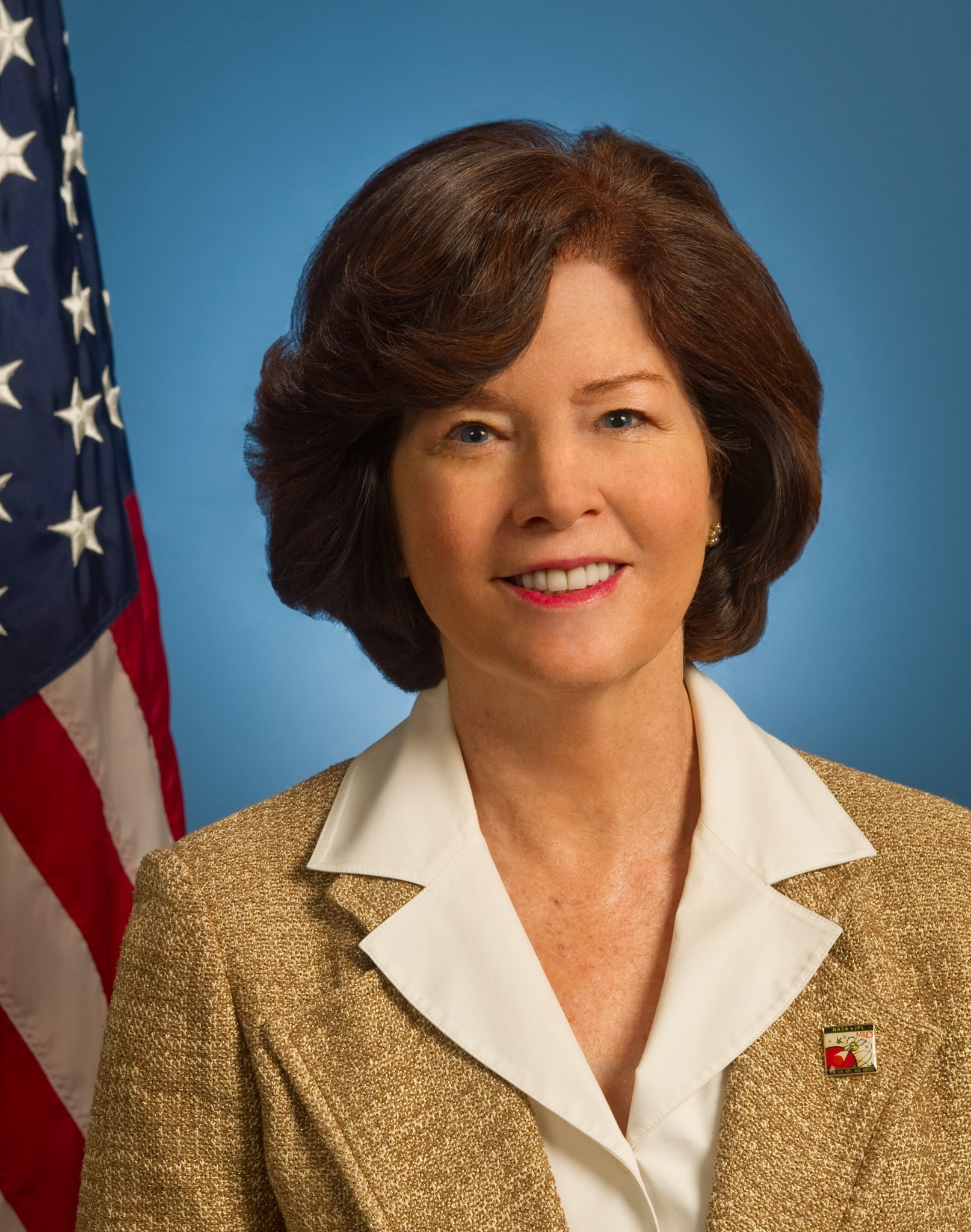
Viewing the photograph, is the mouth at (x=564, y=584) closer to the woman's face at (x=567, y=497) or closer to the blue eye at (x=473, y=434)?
the woman's face at (x=567, y=497)

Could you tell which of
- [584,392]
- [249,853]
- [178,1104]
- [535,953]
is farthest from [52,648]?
[584,392]

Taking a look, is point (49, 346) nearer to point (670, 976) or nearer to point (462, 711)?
point (462, 711)

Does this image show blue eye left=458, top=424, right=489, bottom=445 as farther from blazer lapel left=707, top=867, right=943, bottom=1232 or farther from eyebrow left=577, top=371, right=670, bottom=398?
blazer lapel left=707, top=867, right=943, bottom=1232

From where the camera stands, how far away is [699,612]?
215cm

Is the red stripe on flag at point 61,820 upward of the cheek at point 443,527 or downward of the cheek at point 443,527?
downward

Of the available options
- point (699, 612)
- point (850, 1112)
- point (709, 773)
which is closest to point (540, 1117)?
point (850, 1112)

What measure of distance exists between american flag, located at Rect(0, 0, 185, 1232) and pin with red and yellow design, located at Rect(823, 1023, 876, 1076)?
5.10 ft

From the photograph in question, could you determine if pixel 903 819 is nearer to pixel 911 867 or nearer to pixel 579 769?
pixel 911 867

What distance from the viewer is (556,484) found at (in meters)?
1.60

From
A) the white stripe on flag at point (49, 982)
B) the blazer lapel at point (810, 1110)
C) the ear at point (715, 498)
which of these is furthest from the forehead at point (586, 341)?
the white stripe on flag at point (49, 982)

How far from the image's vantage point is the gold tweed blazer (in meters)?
1.58

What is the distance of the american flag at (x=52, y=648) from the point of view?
2484 millimetres

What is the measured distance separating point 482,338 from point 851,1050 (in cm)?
98

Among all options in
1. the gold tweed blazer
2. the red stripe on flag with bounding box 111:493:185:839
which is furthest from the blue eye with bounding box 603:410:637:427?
the red stripe on flag with bounding box 111:493:185:839
